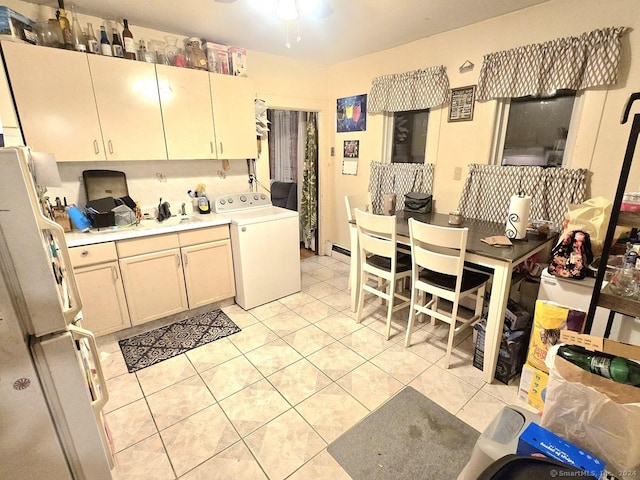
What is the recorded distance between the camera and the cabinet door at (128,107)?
231 centimetres

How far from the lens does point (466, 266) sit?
8.74ft

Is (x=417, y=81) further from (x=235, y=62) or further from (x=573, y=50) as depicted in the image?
(x=235, y=62)

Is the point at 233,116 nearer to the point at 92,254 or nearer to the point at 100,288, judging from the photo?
the point at 92,254

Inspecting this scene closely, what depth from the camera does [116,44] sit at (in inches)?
94.7

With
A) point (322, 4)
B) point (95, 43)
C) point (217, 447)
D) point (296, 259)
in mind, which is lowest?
point (217, 447)

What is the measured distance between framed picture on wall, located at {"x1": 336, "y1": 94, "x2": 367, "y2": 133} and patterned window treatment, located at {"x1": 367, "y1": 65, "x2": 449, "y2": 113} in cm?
20

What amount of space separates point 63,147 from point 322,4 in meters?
2.17

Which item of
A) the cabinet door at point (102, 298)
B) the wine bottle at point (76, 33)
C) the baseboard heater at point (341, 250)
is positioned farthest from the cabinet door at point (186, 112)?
the baseboard heater at point (341, 250)

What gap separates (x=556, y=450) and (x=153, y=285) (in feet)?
8.82

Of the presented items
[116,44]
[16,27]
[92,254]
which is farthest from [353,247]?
[16,27]

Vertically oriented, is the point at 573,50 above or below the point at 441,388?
above

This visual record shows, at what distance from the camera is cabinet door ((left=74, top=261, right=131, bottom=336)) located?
2.23 meters

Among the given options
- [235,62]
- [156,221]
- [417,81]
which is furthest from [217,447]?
[417,81]

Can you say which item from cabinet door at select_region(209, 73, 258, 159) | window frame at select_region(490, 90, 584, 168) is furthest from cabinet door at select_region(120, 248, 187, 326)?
window frame at select_region(490, 90, 584, 168)
